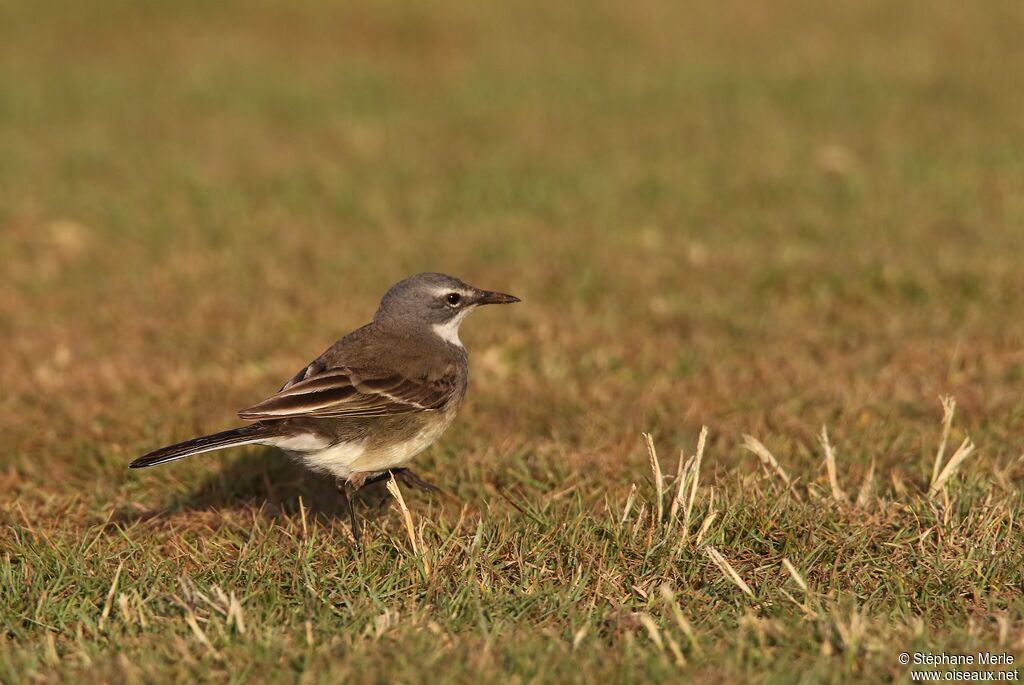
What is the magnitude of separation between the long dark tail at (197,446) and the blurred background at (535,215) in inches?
52.0

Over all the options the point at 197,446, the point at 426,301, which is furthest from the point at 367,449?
the point at 426,301

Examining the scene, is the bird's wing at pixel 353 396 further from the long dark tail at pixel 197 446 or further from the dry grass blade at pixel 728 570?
the dry grass blade at pixel 728 570

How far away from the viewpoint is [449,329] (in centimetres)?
684

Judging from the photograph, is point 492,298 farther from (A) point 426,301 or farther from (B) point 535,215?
(B) point 535,215

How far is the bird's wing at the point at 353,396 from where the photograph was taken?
18.8 feet

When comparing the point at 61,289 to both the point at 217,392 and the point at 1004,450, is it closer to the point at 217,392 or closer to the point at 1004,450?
the point at 217,392

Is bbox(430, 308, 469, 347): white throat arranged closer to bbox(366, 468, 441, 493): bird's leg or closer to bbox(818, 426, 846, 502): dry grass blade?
bbox(366, 468, 441, 493): bird's leg

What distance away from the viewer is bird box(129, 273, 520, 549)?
18.7ft

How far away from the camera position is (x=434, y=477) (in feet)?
22.0

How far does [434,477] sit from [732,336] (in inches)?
126

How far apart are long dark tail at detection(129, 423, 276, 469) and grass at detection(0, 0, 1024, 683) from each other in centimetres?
47

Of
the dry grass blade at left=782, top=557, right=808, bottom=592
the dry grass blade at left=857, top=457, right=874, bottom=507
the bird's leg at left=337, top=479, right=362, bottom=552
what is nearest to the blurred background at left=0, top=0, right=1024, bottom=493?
the dry grass blade at left=857, top=457, right=874, bottom=507

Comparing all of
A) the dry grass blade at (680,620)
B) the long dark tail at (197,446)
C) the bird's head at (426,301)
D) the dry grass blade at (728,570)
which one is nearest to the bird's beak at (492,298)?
the bird's head at (426,301)

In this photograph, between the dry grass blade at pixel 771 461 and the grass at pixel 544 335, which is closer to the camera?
the grass at pixel 544 335
